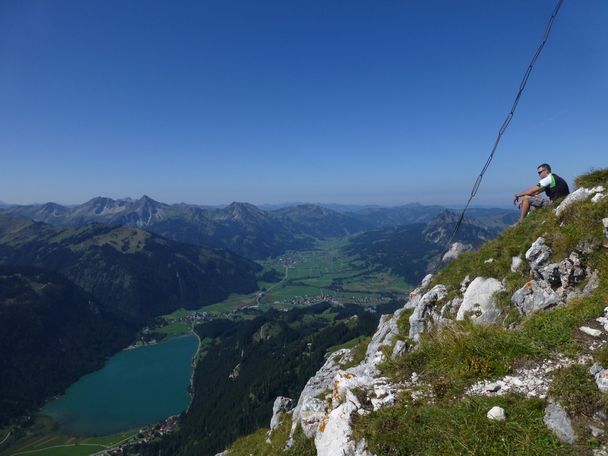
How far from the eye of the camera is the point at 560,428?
21.8 ft

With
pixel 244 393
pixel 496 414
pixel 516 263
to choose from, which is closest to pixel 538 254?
pixel 516 263

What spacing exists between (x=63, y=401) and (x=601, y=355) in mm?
256227

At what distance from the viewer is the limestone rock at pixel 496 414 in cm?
739

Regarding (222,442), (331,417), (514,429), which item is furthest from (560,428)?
(222,442)

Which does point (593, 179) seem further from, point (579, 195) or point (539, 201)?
point (539, 201)

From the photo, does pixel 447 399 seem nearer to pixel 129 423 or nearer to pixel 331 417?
pixel 331 417

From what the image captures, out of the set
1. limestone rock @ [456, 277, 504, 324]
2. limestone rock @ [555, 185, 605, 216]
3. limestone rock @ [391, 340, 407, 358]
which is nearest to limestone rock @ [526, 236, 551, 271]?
limestone rock @ [555, 185, 605, 216]

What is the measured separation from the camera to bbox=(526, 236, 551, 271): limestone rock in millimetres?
14656

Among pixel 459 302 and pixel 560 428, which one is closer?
pixel 560 428

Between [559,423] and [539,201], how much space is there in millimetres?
15687

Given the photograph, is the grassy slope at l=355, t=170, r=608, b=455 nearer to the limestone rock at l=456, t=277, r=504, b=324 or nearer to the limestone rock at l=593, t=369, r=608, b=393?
the limestone rock at l=593, t=369, r=608, b=393

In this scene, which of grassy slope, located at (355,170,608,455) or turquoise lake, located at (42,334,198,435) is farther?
turquoise lake, located at (42,334,198,435)

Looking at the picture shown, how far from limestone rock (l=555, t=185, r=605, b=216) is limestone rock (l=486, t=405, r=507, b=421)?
11.9 m

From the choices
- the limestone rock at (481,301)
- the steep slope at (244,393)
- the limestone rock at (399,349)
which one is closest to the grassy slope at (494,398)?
the limestone rock at (481,301)
